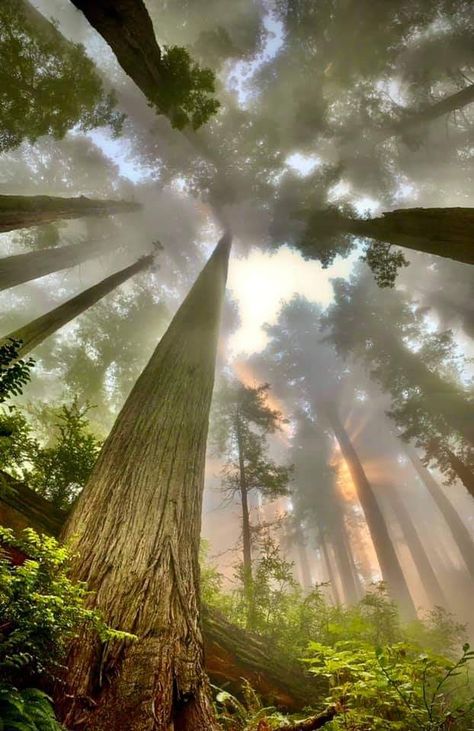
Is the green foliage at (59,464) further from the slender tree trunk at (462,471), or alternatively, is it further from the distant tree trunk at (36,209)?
the slender tree trunk at (462,471)

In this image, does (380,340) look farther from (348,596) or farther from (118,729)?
(348,596)

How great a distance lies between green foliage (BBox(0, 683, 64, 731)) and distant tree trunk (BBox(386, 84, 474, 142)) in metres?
21.0

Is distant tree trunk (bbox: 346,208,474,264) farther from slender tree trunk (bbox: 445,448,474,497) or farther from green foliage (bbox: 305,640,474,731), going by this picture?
slender tree trunk (bbox: 445,448,474,497)

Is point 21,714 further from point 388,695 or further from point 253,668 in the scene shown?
point 253,668

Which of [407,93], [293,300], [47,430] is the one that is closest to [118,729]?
[47,430]

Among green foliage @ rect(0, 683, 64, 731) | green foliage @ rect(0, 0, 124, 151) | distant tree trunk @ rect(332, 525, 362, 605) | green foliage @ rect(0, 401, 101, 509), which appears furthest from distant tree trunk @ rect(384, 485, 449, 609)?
green foliage @ rect(0, 0, 124, 151)

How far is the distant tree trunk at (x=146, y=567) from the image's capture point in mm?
1560

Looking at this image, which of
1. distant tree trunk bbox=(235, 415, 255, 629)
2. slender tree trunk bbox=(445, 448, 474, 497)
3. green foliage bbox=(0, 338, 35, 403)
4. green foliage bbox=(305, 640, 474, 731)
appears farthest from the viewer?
slender tree trunk bbox=(445, 448, 474, 497)

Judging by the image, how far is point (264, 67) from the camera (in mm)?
18922

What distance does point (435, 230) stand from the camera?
523 centimetres

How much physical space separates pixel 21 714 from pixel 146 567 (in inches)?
46.3

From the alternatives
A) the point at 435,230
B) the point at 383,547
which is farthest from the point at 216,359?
the point at 383,547

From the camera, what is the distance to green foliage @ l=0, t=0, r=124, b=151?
31.0 ft

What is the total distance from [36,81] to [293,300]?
27.7 metres
